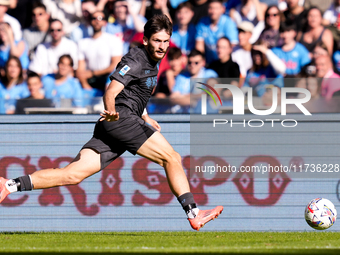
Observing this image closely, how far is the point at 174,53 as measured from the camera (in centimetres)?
866

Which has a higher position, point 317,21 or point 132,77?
point 317,21

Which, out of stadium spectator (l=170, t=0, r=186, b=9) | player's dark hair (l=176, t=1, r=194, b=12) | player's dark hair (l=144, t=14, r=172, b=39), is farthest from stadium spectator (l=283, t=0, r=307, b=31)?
player's dark hair (l=144, t=14, r=172, b=39)

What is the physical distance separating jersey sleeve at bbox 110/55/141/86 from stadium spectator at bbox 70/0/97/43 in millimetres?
3843

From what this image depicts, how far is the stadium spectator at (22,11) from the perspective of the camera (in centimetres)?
928

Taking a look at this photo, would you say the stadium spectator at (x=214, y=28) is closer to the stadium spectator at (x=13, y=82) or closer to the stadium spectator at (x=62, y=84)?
the stadium spectator at (x=62, y=84)

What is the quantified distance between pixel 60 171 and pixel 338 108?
4.25 m

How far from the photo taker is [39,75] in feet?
28.3

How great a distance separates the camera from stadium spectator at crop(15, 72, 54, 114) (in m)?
7.89

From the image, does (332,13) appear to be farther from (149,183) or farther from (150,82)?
(150,82)

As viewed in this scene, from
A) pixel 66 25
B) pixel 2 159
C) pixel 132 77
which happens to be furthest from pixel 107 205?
pixel 66 25

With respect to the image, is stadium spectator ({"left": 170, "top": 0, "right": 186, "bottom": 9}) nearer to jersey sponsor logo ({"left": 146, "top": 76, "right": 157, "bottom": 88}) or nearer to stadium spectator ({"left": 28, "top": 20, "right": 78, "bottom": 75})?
stadium spectator ({"left": 28, "top": 20, "right": 78, "bottom": 75})

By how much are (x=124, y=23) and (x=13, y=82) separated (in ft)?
6.93

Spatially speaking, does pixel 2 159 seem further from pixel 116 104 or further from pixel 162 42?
pixel 162 42

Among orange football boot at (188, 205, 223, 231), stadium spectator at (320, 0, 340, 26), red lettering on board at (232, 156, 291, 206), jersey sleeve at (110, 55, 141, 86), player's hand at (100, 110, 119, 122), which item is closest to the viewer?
player's hand at (100, 110, 119, 122)
